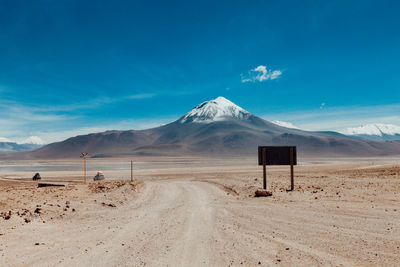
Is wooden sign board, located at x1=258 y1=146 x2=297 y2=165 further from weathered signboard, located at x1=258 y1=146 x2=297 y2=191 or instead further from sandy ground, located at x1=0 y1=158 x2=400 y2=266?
sandy ground, located at x1=0 y1=158 x2=400 y2=266

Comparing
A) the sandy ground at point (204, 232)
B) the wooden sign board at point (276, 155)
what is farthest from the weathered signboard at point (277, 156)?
the sandy ground at point (204, 232)

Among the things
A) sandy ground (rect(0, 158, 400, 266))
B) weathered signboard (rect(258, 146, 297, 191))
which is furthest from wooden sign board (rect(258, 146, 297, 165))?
sandy ground (rect(0, 158, 400, 266))

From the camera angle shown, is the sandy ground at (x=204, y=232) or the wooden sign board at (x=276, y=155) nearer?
the sandy ground at (x=204, y=232)

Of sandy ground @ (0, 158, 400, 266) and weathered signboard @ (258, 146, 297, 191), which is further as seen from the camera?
weathered signboard @ (258, 146, 297, 191)

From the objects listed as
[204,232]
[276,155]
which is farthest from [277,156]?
[204,232]

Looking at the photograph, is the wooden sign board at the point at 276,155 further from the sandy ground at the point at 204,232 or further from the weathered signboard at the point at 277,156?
the sandy ground at the point at 204,232

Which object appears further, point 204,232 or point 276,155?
point 276,155

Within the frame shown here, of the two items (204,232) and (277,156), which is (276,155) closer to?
(277,156)

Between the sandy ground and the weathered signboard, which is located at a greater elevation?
the weathered signboard

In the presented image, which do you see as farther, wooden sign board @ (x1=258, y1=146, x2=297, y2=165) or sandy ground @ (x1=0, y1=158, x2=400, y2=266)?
wooden sign board @ (x1=258, y1=146, x2=297, y2=165)

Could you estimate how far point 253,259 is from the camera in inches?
257

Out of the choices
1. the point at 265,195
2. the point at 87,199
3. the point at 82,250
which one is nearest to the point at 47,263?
the point at 82,250

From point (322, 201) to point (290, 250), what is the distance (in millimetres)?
7406

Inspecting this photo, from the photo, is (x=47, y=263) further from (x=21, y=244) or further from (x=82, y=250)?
(x=21, y=244)
